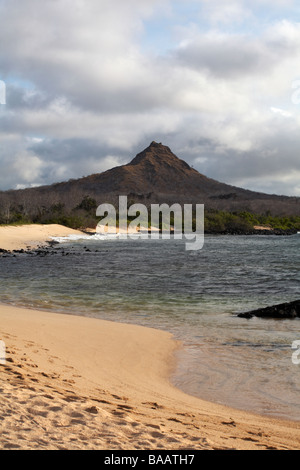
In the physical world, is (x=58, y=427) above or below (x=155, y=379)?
above

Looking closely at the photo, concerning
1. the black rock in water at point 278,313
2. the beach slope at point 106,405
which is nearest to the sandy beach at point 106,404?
the beach slope at point 106,405

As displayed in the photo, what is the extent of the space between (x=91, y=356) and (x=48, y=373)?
1836 mm

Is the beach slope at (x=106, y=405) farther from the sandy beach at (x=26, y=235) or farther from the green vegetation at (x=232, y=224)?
the green vegetation at (x=232, y=224)

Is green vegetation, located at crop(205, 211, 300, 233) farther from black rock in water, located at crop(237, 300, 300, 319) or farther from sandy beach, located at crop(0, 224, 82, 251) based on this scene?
black rock in water, located at crop(237, 300, 300, 319)

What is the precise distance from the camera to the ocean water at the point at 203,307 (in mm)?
7324

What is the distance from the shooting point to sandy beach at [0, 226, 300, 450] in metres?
4.36

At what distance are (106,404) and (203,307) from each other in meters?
9.53

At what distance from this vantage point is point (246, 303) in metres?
15.9

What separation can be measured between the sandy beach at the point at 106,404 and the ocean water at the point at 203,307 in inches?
25.6

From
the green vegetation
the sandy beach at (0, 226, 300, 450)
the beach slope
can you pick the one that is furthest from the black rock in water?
the green vegetation

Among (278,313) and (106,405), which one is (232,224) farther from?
(106,405)

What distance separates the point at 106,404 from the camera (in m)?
5.53
